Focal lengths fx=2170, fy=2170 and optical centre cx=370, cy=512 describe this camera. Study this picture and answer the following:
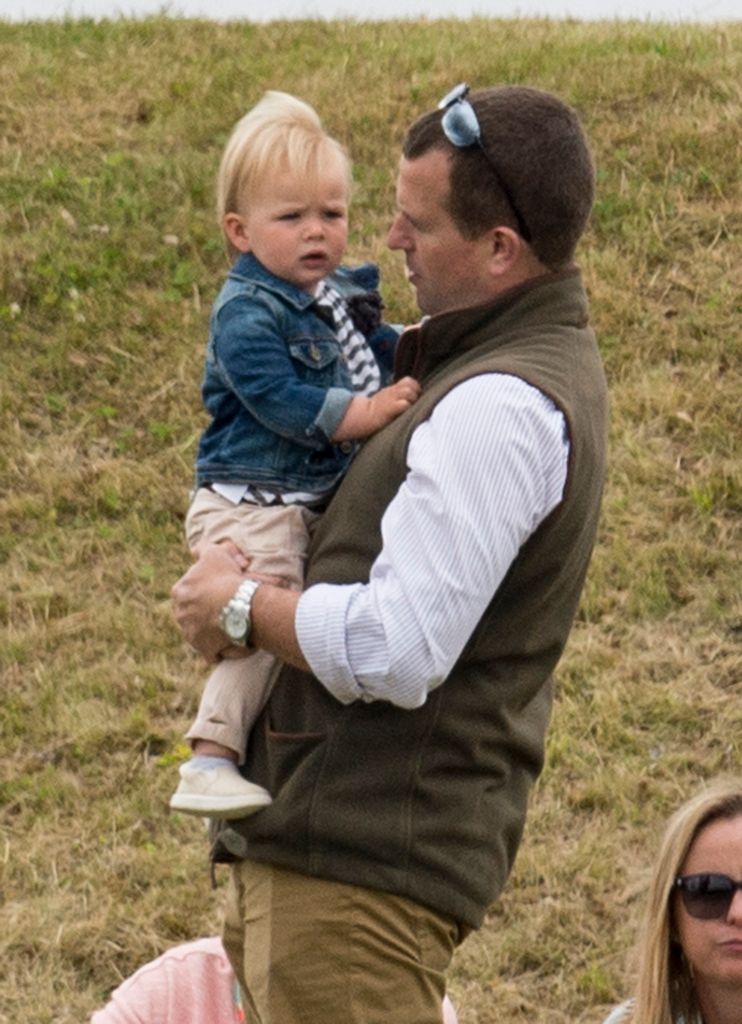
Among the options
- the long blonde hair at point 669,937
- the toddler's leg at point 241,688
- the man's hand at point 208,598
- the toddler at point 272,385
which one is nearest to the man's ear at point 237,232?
the toddler at point 272,385

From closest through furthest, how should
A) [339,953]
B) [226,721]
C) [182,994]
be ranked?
[339,953] → [226,721] → [182,994]

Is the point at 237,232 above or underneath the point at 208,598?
above

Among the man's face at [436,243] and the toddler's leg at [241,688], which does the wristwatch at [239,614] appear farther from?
the man's face at [436,243]

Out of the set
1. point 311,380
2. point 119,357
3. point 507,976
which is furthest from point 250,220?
point 119,357

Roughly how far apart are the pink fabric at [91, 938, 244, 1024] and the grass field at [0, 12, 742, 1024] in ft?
3.52

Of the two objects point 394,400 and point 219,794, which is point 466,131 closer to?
point 394,400

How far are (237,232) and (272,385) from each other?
0.36 m

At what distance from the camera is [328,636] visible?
3006 millimetres

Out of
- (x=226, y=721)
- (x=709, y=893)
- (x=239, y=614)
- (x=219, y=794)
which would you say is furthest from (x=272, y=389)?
(x=709, y=893)

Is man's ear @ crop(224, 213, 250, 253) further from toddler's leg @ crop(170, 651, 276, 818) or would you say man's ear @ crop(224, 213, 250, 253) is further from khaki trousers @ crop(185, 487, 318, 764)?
toddler's leg @ crop(170, 651, 276, 818)

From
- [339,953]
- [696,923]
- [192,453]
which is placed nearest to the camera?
[339,953]

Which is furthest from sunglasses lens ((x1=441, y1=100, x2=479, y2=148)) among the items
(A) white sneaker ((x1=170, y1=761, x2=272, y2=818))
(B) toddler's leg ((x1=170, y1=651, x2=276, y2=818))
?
(A) white sneaker ((x1=170, y1=761, x2=272, y2=818))

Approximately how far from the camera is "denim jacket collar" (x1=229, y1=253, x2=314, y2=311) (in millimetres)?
3508

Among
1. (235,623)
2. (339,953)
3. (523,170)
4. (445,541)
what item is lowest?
(339,953)
